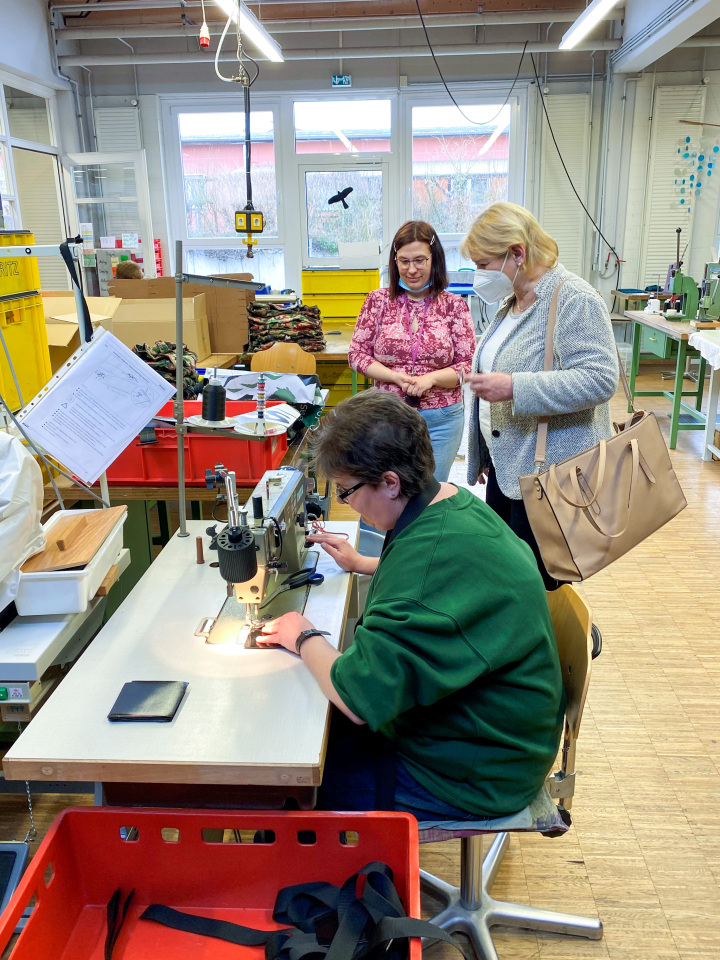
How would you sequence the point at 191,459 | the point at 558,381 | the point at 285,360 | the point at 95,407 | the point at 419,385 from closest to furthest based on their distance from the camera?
the point at 95,407
the point at 558,381
the point at 191,459
the point at 419,385
the point at 285,360

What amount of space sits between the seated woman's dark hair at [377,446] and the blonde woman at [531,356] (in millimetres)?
695

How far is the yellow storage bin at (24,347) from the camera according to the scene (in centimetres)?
243

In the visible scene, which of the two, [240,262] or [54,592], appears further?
[240,262]

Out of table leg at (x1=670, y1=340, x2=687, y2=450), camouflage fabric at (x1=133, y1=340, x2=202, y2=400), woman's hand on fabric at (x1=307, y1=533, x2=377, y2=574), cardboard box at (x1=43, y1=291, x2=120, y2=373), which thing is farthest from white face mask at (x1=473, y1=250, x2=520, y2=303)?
table leg at (x1=670, y1=340, x2=687, y2=450)

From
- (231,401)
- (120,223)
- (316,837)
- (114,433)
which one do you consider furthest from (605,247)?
(316,837)

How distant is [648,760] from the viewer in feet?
7.28

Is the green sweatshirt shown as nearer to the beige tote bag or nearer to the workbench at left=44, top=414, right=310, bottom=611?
the beige tote bag

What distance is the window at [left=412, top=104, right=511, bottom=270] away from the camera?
7.73m

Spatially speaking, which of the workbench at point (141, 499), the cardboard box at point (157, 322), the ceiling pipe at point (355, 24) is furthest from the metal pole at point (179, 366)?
the ceiling pipe at point (355, 24)

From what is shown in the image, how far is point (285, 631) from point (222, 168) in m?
7.47

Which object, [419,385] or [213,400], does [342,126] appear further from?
[213,400]

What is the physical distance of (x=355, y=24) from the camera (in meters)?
6.68

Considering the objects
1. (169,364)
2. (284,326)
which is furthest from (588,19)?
(169,364)

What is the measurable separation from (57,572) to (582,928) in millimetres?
1342
